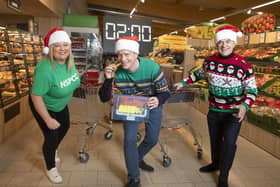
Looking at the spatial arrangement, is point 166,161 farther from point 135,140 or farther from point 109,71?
point 109,71

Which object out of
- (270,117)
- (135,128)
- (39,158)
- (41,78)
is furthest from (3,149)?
(270,117)

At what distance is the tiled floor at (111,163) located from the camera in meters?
2.71

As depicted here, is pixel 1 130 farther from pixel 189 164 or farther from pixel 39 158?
pixel 189 164

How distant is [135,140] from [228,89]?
1017mm

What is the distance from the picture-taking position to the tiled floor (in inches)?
107

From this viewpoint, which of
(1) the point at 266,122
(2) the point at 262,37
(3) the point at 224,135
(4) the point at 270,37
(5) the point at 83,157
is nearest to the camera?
(3) the point at 224,135

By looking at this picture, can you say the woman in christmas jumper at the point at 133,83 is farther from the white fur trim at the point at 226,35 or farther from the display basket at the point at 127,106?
the white fur trim at the point at 226,35

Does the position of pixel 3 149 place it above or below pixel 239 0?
below

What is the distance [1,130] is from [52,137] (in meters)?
1.63

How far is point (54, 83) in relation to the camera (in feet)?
7.40

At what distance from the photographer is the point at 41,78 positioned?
7.10ft

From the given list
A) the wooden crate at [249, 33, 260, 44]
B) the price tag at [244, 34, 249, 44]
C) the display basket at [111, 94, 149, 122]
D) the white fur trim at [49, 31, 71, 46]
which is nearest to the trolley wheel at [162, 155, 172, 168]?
the display basket at [111, 94, 149, 122]

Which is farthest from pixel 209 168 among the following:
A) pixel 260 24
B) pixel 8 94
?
pixel 8 94

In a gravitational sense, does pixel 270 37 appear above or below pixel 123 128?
above
